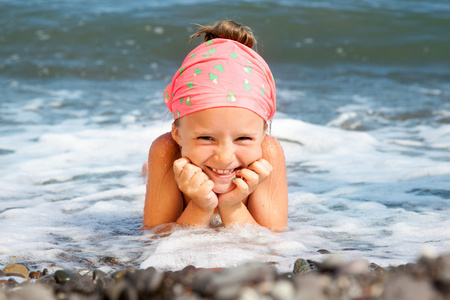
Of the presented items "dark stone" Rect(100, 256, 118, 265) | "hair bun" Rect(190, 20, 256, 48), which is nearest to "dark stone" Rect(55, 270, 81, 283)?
"dark stone" Rect(100, 256, 118, 265)

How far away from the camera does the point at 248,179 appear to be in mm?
3303

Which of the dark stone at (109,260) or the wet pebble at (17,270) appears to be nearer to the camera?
the wet pebble at (17,270)

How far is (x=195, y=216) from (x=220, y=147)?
1.88 ft

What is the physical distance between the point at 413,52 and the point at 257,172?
30.3ft

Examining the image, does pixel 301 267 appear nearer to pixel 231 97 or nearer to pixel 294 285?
pixel 294 285

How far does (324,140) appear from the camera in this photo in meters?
6.35

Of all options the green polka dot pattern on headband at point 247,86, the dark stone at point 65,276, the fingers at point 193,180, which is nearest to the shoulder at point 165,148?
the fingers at point 193,180

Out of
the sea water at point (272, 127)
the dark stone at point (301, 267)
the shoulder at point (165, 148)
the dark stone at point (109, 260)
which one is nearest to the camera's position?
the dark stone at point (301, 267)

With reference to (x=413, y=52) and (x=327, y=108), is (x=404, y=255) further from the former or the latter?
(x=413, y=52)

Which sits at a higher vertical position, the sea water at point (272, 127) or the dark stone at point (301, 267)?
the dark stone at point (301, 267)

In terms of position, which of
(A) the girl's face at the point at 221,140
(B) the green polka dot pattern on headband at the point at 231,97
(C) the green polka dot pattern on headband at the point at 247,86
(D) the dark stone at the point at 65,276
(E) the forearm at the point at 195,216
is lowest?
(E) the forearm at the point at 195,216

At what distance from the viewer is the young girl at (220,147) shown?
318cm

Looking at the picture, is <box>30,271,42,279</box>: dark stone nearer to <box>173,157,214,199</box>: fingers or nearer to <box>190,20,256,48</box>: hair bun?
<box>173,157,214,199</box>: fingers

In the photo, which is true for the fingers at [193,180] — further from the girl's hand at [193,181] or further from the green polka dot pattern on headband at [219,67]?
the green polka dot pattern on headband at [219,67]
